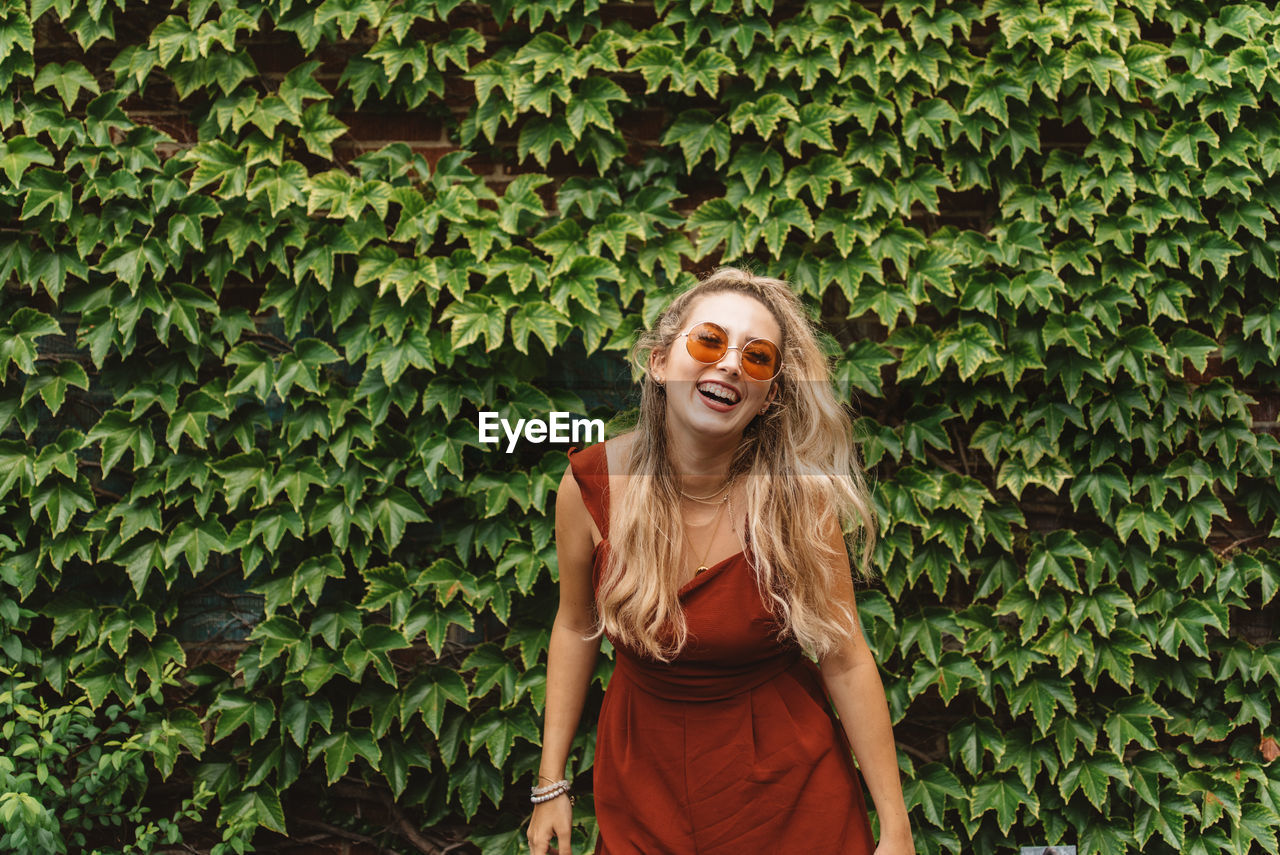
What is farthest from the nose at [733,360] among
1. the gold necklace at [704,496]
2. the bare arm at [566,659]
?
the bare arm at [566,659]

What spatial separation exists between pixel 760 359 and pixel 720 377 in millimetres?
99

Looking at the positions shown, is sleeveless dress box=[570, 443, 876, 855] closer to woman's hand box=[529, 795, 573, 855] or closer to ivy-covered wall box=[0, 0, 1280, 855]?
woman's hand box=[529, 795, 573, 855]

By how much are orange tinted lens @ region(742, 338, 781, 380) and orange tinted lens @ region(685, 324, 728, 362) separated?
0.15 ft

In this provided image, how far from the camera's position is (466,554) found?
2439mm

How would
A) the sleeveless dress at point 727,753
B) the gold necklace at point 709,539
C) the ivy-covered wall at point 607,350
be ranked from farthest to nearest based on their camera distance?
1. the ivy-covered wall at point 607,350
2. the gold necklace at point 709,539
3. the sleeveless dress at point 727,753

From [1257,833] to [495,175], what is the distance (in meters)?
3.03

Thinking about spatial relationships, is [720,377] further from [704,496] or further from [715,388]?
[704,496]

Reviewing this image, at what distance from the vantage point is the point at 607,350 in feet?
8.32

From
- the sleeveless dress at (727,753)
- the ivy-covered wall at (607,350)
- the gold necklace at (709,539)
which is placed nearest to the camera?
the sleeveless dress at (727,753)

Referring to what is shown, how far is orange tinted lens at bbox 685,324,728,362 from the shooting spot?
5.19 feet

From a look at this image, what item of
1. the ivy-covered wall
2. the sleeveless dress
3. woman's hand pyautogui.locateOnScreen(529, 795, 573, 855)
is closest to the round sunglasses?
the sleeveless dress

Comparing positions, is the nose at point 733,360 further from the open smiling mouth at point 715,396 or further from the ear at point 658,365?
the ear at point 658,365

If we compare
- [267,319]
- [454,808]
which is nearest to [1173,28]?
[267,319]

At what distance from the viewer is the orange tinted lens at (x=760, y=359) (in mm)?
1594
